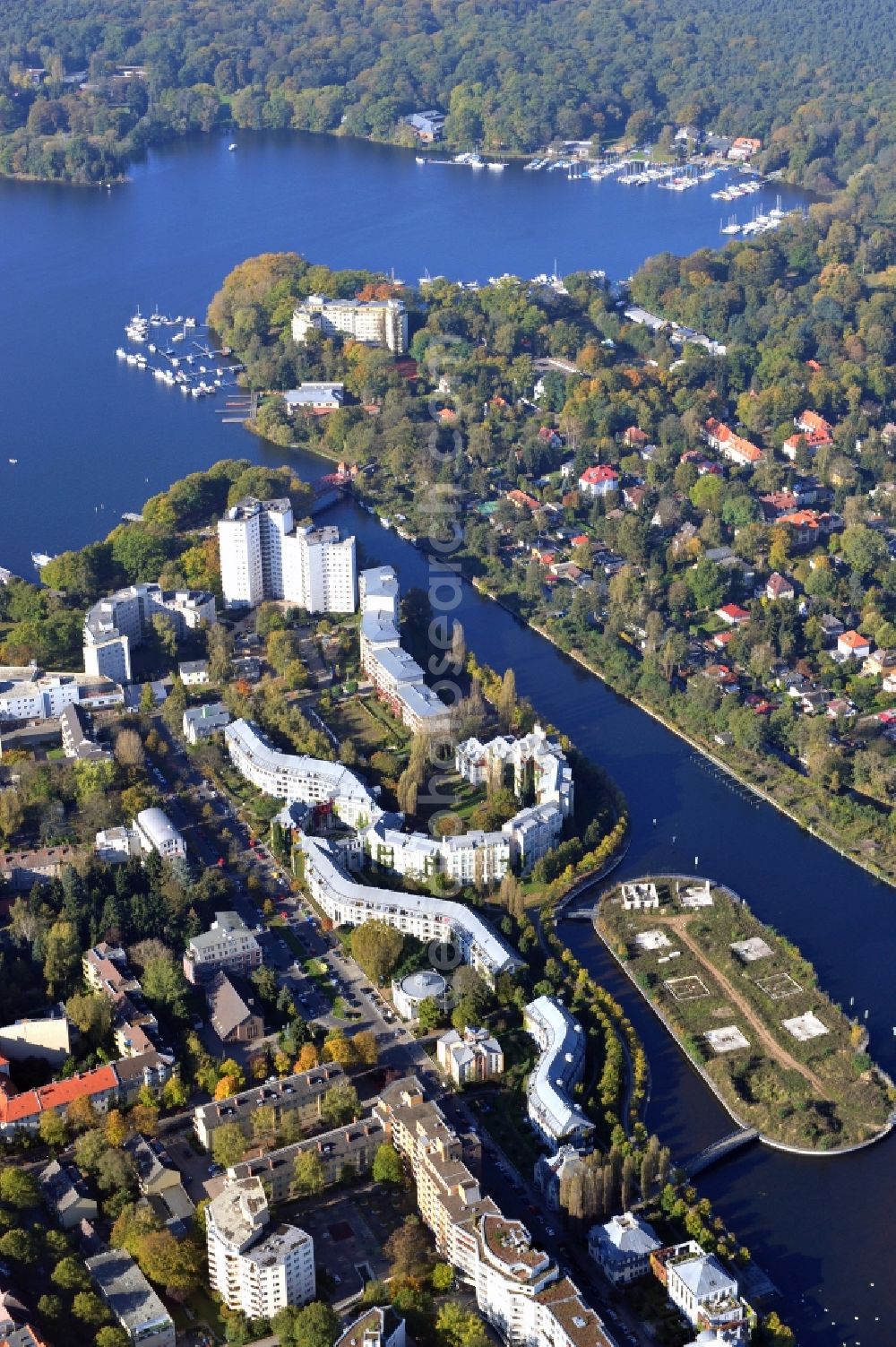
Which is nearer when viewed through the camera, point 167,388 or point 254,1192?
point 254,1192

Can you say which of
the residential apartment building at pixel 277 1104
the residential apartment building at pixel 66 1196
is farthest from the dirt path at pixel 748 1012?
the residential apartment building at pixel 66 1196

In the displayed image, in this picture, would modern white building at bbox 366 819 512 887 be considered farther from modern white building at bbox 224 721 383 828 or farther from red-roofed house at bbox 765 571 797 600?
red-roofed house at bbox 765 571 797 600

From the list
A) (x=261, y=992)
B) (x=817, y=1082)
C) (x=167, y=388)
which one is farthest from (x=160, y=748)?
(x=167, y=388)

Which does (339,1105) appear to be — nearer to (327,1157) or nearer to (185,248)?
(327,1157)

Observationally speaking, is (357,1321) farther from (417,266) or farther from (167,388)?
(417,266)

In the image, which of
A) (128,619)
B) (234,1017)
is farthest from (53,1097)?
(128,619)

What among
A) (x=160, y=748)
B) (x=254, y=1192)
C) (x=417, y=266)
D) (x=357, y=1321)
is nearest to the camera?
(x=357, y=1321)
